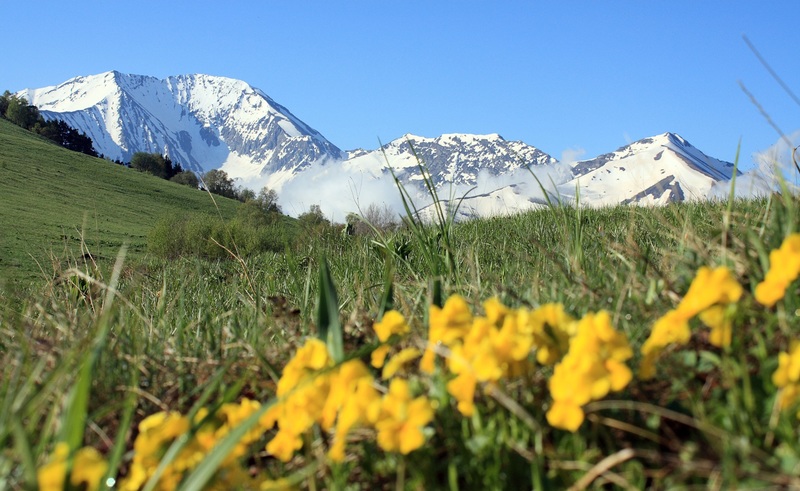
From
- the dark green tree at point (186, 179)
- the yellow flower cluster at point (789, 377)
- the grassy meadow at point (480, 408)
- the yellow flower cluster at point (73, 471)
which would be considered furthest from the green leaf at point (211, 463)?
the dark green tree at point (186, 179)

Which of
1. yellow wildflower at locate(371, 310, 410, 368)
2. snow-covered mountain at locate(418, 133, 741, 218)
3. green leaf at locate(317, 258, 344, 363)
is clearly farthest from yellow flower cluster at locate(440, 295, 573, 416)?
snow-covered mountain at locate(418, 133, 741, 218)

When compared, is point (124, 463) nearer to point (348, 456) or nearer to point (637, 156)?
point (348, 456)

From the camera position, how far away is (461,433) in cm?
128

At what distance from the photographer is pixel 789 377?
1.08m

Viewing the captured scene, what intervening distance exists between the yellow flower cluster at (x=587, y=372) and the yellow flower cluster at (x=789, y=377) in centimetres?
22

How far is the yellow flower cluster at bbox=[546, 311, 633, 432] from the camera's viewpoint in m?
1.09

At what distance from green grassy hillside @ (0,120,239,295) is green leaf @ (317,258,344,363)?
48.8ft

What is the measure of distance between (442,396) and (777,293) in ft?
1.95

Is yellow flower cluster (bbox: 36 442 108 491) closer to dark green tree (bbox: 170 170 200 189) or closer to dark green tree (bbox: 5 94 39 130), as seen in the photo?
dark green tree (bbox: 170 170 200 189)

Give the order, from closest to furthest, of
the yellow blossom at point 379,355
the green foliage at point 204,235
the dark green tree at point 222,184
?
the yellow blossom at point 379,355, the green foliage at point 204,235, the dark green tree at point 222,184

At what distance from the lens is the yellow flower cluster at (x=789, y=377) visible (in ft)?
3.50

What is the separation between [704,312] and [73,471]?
3.43 ft

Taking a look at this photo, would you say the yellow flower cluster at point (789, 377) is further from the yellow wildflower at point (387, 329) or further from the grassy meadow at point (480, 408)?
the yellow wildflower at point (387, 329)

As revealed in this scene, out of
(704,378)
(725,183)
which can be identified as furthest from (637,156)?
(704,378)
